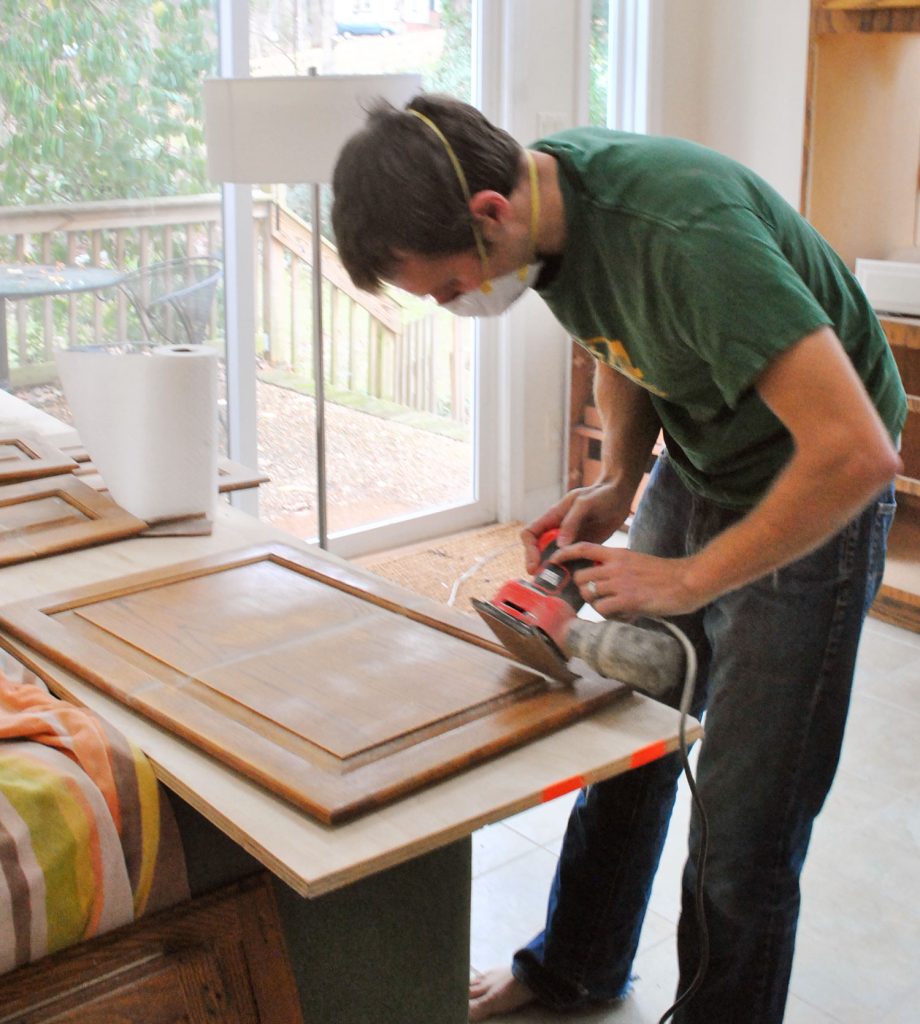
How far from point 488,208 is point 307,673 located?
501 millimetres

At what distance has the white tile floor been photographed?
6.20ft

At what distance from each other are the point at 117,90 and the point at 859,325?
7.63 ft

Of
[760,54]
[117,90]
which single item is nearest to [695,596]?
[117,90]

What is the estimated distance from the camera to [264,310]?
3480 mm

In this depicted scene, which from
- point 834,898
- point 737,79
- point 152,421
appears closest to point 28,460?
point 152,421

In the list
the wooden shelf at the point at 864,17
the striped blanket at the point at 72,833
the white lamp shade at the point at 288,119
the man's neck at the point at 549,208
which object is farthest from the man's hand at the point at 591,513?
the wooden shelf at the point at 864,17

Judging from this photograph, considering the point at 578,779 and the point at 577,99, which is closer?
the point at 578,779

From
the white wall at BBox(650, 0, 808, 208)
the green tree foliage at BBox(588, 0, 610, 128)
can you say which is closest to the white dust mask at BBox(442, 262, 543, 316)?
the white wall at BBox(650, 0, 808, 208)

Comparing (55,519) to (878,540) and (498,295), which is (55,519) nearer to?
(498,295)

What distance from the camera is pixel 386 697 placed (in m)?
1.20

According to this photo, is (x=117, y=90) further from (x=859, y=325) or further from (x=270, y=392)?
(x=859, y=325)

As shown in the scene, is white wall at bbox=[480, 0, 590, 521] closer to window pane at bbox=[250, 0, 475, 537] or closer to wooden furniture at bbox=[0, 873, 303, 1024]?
window pane at bbox=[250, 0, 475, 537]

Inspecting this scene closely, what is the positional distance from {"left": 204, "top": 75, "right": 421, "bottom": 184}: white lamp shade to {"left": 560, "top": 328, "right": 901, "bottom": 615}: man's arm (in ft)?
4.41

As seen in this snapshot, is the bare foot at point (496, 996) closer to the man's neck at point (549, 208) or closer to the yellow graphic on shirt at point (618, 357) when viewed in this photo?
the yellow graphic on shirt at point (618, 357)
